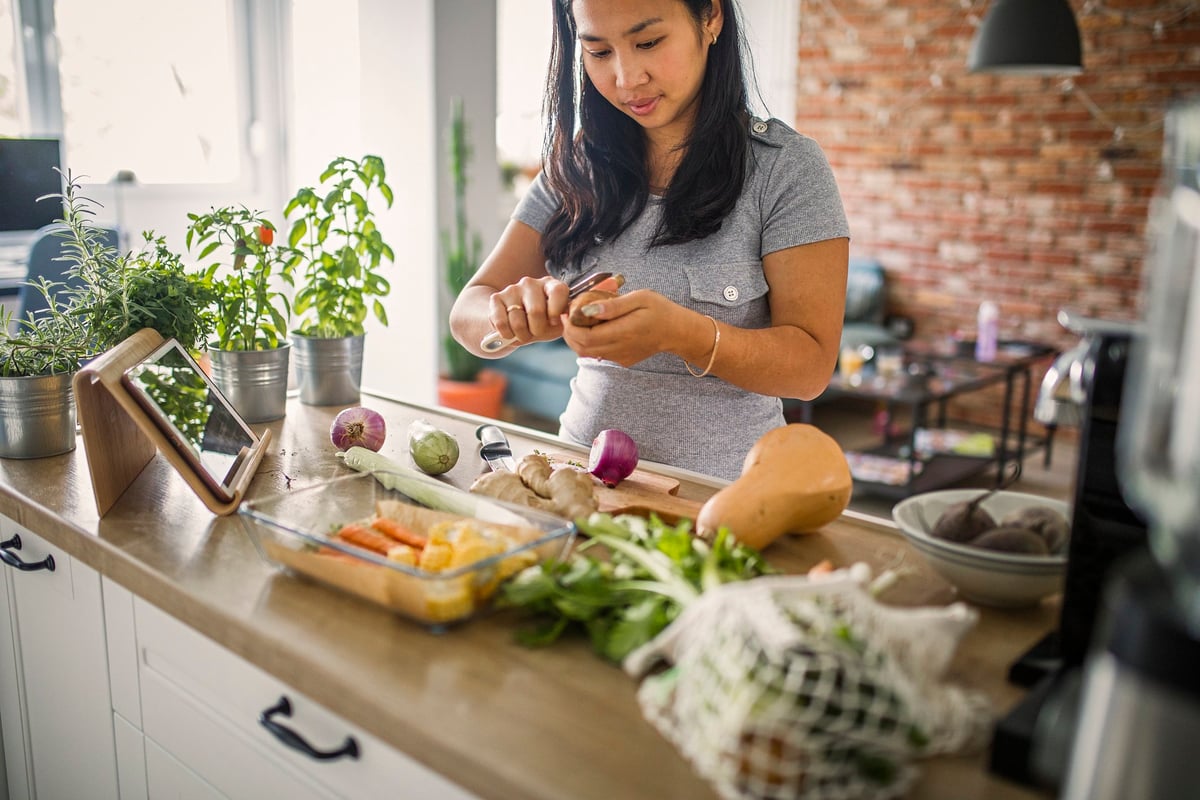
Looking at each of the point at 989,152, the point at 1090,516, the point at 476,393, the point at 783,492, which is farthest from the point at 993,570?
the point at 989,152

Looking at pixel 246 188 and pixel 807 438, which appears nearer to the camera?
pixel 807 438

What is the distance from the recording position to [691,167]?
1.58 meters

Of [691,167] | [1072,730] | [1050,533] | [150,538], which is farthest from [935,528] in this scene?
[150,538]

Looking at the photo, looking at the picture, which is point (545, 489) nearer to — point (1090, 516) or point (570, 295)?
point (570, 295)

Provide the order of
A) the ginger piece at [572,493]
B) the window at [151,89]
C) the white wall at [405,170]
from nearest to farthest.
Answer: the ginger piece at [572,493]
the window at [151,89]
the white wall at [405,170]

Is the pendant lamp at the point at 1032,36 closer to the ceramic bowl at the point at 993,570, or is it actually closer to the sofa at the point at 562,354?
the sofa at the point at 562,354

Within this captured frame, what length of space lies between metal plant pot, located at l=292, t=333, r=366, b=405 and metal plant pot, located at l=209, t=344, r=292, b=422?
2.6 inches

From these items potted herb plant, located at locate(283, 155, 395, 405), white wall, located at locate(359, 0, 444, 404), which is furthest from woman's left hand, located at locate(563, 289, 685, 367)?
white wall, located at locate(359, 0, 444, 404)

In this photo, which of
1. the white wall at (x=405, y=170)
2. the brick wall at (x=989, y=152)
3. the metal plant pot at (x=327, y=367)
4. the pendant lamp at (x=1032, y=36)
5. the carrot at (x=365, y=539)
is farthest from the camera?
the brick wall at (x=989, y=152)

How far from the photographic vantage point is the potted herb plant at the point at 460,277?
15.6 ft

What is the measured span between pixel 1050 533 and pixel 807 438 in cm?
29

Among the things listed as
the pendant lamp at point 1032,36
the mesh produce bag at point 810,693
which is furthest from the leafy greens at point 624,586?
the pendant lamp at point 1032,36

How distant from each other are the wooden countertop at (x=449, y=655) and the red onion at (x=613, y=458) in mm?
106

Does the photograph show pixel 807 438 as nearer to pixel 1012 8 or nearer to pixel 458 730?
pixel 458 730
